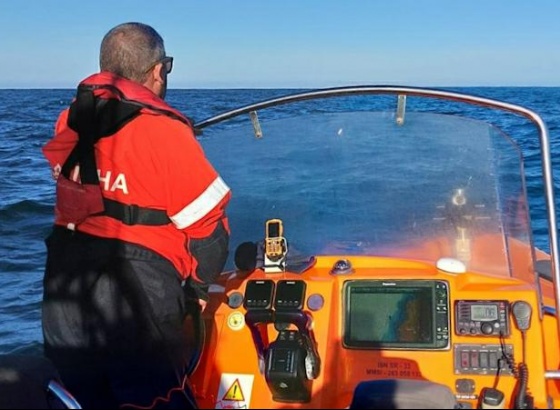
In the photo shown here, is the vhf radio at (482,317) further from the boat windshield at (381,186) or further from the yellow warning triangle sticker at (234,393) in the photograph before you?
the yellow warning triangle sticker at (234,393)

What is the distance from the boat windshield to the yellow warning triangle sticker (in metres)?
0.63

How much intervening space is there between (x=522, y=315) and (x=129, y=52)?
1748 millimetres

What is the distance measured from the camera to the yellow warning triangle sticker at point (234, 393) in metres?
3.16

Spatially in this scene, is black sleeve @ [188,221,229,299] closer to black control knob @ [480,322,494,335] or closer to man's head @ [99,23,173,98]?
man's head @ [99,23,173,98]

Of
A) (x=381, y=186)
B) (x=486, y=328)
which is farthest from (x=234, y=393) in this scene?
(x=381, y=186)

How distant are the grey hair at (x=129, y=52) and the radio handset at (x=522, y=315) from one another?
164cm

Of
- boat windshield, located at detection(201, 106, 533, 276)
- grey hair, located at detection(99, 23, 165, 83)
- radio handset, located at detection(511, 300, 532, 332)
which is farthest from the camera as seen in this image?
boat windshield, located at detection(201, 106, 533, 276)

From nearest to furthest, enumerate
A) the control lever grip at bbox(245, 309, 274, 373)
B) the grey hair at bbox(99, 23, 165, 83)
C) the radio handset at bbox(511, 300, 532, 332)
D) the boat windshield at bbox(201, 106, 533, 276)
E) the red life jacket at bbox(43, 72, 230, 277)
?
the red life jacket at bbox(43, 72, 230, 277) < the grey hair at bbox(99, 23, 165, 83) < the radio handset at bbox(511, 300, 532, 332) < the control lever grip at bbox(245, 309, 274, 373) < the boat windshield at bbox(201, 106, 533, 276)

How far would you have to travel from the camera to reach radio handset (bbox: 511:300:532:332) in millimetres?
2996

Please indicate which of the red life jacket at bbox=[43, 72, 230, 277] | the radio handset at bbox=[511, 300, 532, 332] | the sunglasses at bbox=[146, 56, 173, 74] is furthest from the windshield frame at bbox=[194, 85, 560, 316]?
the red life jacket at bbox=[43, 72, 230, 277]

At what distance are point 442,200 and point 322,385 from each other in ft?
3.18

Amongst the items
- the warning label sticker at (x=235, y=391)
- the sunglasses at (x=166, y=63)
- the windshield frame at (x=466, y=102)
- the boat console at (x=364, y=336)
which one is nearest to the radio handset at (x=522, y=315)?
the boat console at (x=364, y=336)

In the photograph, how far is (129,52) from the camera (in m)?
2.81

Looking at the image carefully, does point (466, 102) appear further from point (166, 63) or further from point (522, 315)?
point (166, 63)
